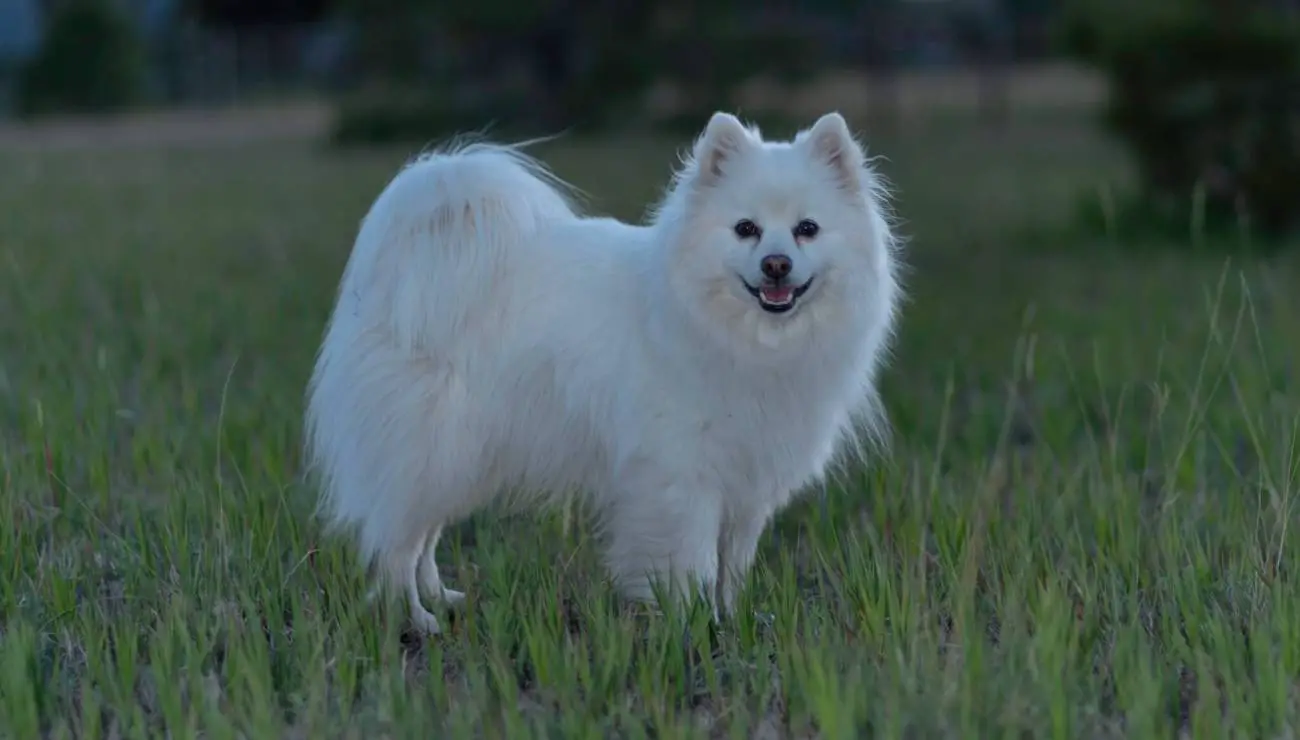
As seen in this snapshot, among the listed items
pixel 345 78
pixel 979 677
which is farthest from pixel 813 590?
pixel 345 78

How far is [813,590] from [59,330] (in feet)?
15.3

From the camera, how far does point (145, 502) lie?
5312 mm

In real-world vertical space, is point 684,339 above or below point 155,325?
above

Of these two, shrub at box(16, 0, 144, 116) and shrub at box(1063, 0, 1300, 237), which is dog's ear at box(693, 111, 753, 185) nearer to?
→ shrub at box(1063, 0, 1300, 237)

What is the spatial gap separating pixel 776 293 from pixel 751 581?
0.82 meters

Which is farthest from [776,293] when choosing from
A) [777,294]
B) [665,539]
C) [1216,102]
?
[1216,102]

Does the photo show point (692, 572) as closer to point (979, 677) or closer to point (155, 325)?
point (979, 677)

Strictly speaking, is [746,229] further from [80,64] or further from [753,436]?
[80,64]

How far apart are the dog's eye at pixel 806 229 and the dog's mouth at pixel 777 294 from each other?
13 centimetres

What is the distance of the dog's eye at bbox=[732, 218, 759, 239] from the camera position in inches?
173

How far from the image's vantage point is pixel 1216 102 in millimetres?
12625

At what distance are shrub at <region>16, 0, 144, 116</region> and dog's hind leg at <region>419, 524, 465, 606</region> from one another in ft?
95.8

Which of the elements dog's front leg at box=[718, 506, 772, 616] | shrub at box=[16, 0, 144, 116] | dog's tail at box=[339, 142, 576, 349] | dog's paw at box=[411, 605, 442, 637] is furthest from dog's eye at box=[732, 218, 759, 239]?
shrub at box=[16, 0, 144, 116]

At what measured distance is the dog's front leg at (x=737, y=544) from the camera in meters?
4.69
